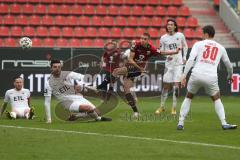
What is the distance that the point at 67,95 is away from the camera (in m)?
14.9

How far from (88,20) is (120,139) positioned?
1871cm

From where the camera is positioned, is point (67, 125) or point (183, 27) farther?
point (183, 27)

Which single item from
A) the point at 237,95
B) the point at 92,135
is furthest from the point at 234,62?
the point at 92,135

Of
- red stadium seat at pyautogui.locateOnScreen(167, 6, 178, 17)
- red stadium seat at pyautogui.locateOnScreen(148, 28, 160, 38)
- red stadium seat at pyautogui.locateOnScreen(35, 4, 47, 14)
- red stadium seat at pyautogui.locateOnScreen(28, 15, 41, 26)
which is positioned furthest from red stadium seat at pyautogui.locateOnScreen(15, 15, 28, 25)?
red stadium seat at pyautogui.locateOnScreen(167, 6, 178, 17)

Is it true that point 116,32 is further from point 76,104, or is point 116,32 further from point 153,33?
point 76,104

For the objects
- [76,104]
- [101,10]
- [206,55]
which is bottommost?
[76,104]

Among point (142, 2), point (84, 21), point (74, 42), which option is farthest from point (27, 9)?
point (142, 2)

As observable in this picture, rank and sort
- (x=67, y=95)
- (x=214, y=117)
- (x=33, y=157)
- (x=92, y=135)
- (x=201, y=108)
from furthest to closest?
(x=201, y=108), (x=214, y=117), (x=67, y=95), (x=92, y=135), (x=33, y=157)

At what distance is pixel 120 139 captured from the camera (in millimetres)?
11344

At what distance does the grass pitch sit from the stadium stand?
12461 millimetres

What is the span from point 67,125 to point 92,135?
6.91ft

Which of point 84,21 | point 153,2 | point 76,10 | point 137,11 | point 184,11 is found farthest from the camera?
point 153,2

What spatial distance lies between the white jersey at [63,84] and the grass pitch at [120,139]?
61 centimetres

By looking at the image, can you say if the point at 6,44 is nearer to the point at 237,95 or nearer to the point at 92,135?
the point at 237,95
